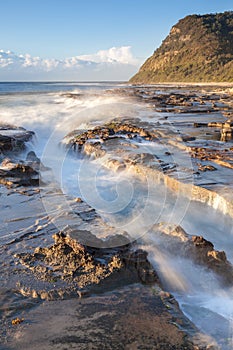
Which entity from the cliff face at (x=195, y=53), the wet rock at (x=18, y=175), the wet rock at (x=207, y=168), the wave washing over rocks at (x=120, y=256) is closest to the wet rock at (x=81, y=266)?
the wave washing over rocks at (x=120, y=256)

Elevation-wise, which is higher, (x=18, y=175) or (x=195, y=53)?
(x=195, y=53)

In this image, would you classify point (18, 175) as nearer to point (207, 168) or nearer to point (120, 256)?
point (120, 256)

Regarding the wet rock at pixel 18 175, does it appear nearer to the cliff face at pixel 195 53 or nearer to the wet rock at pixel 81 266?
the wet rock at pixel 81 266

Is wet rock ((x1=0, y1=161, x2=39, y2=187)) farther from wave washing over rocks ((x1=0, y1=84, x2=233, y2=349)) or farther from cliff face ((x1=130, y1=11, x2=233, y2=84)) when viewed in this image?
cliff face ((x1=130, y1=11, x2=233, y2=84))

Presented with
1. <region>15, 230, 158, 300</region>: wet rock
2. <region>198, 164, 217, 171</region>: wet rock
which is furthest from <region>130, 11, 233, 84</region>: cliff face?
<region>15, 230, 158, 300</region>: wet rock

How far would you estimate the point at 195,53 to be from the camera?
129 m

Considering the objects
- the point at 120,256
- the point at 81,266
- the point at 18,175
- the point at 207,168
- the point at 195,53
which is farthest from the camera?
the point at 195,53

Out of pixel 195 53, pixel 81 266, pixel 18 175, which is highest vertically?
pixel 195 53

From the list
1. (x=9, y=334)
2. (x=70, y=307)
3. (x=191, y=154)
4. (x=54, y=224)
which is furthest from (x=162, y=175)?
(x=9, y=334)

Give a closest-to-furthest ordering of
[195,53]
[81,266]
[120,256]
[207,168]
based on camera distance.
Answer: [81,266]
[120,256]
[207,168]
[195,53]

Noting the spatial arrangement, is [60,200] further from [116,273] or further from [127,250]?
[116,273]

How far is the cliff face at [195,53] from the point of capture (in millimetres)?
112250

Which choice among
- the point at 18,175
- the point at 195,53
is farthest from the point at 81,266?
the point at 195,53

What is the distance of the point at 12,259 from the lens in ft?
18.3
